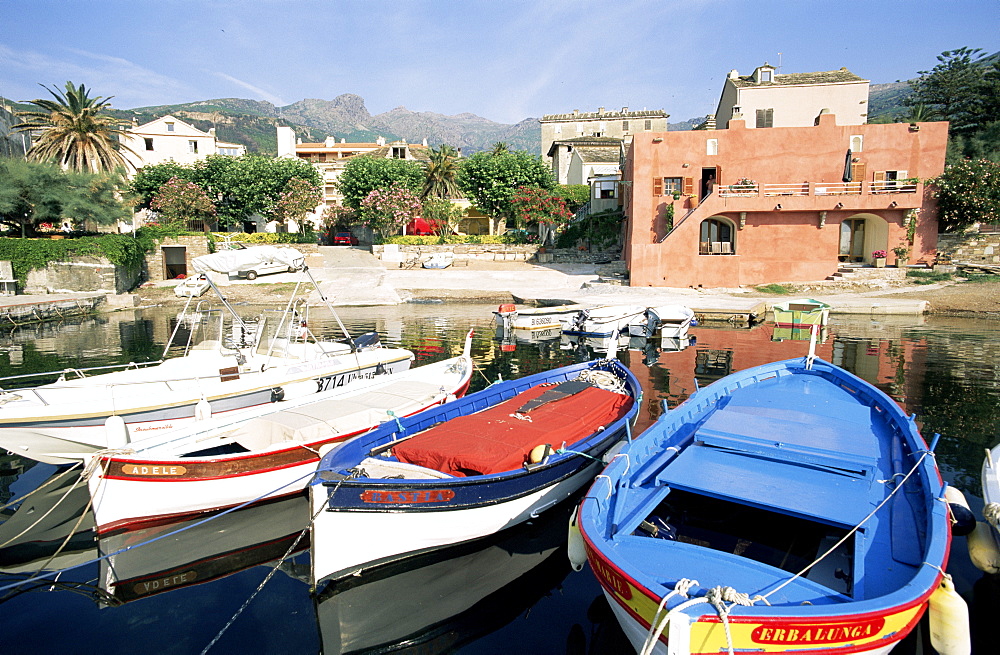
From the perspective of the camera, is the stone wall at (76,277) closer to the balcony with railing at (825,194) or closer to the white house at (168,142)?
the white house at (168,142)

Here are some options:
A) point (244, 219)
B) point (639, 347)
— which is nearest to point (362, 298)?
point (639, 347)

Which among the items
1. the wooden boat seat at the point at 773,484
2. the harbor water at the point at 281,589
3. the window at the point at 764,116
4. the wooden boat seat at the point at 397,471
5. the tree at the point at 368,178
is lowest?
the harbor water at the point at 281,589

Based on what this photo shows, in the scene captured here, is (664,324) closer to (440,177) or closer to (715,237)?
(715,237)

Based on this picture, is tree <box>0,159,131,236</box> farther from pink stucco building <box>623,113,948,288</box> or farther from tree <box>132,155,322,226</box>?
pink stucco building <box>623,113,948,288</box>

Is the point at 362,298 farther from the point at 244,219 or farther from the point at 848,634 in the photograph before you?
the point at 848,634

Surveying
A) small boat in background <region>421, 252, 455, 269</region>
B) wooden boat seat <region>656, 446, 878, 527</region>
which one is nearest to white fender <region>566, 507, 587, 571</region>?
wooden boat seat <region>656, 446, 878, 527</region>

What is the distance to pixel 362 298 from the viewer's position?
36.8 m

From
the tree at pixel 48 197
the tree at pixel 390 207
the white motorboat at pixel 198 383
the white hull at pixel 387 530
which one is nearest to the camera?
the white hull at pixel 387 530

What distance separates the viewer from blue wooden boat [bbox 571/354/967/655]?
4.45 meters

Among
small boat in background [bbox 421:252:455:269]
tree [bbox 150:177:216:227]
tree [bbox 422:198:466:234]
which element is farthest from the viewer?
tree [bbox 422:198:466:234]

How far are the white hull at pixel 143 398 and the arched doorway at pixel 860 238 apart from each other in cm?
3402

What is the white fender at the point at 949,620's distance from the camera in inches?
200

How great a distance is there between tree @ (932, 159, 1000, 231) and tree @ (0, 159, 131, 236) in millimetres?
52166

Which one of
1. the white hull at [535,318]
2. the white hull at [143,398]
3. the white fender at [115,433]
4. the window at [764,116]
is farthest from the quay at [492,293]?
the white fender at [115,433]
